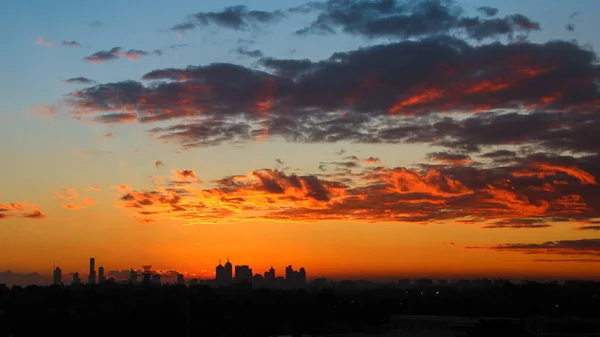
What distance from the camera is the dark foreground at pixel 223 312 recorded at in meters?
79.5

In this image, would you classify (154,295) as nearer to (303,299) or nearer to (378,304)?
(303,299)

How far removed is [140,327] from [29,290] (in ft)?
131

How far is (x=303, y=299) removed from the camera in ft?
396

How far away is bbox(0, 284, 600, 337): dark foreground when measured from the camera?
7950cm

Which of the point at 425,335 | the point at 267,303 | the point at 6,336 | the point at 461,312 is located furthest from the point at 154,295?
the point at 425,335

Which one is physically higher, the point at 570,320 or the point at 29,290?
the point at 29,290

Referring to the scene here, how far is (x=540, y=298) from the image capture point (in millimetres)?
132125

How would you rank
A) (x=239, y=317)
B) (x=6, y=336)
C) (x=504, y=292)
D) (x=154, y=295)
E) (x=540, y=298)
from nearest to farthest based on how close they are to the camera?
(x=6, y=336) → (x=239, y=317) → (x=154, y=295) → (x=540, y=298) → (x=504, y=292)

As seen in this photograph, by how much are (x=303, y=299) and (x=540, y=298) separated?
4574cm

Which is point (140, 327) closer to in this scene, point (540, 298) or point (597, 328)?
point (597, 328)

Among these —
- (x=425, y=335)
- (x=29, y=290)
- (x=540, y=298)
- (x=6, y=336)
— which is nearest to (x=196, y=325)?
(x=6, y=336)

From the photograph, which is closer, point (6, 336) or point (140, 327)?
point (6, 336)

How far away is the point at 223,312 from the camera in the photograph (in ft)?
327

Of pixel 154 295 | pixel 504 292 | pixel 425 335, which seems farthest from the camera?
pixel 504 292
